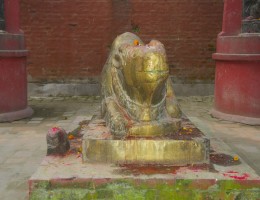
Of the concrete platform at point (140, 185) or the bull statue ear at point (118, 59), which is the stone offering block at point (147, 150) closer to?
the concrete platform at point (140, 185)

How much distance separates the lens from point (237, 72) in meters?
6.29

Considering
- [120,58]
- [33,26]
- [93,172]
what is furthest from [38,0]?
[93,172]

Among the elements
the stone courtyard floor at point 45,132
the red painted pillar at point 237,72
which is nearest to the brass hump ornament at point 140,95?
the stone courtyard floor at point 45,132

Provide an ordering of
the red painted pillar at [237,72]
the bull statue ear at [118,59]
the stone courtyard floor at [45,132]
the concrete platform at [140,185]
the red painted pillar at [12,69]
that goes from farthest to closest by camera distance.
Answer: the red painted pillar at [12,69]
the red painted pillar at [237,72]
the stone courtyard floor at [45,132]
the bull statue ear at [118,59]
the concrete platform at [140,185]

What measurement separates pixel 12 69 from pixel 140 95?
386cm

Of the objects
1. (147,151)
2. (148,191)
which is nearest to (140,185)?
(148,191)

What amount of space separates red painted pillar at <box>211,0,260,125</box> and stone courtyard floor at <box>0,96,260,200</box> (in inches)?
10.6

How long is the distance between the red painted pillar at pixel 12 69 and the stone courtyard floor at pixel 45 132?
0.25 m

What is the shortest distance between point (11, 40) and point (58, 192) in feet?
13.5

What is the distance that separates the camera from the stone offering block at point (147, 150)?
3.00m

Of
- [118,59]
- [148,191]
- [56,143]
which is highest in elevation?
[118,59]

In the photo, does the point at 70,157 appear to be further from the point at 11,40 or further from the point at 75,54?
the point at 75,54

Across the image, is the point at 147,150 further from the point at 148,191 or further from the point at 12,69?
the point at 12,69

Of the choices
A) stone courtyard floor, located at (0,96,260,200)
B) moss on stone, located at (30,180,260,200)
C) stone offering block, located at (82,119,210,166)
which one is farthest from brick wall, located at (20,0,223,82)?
moss on stone, located at (30,180,260,200)
